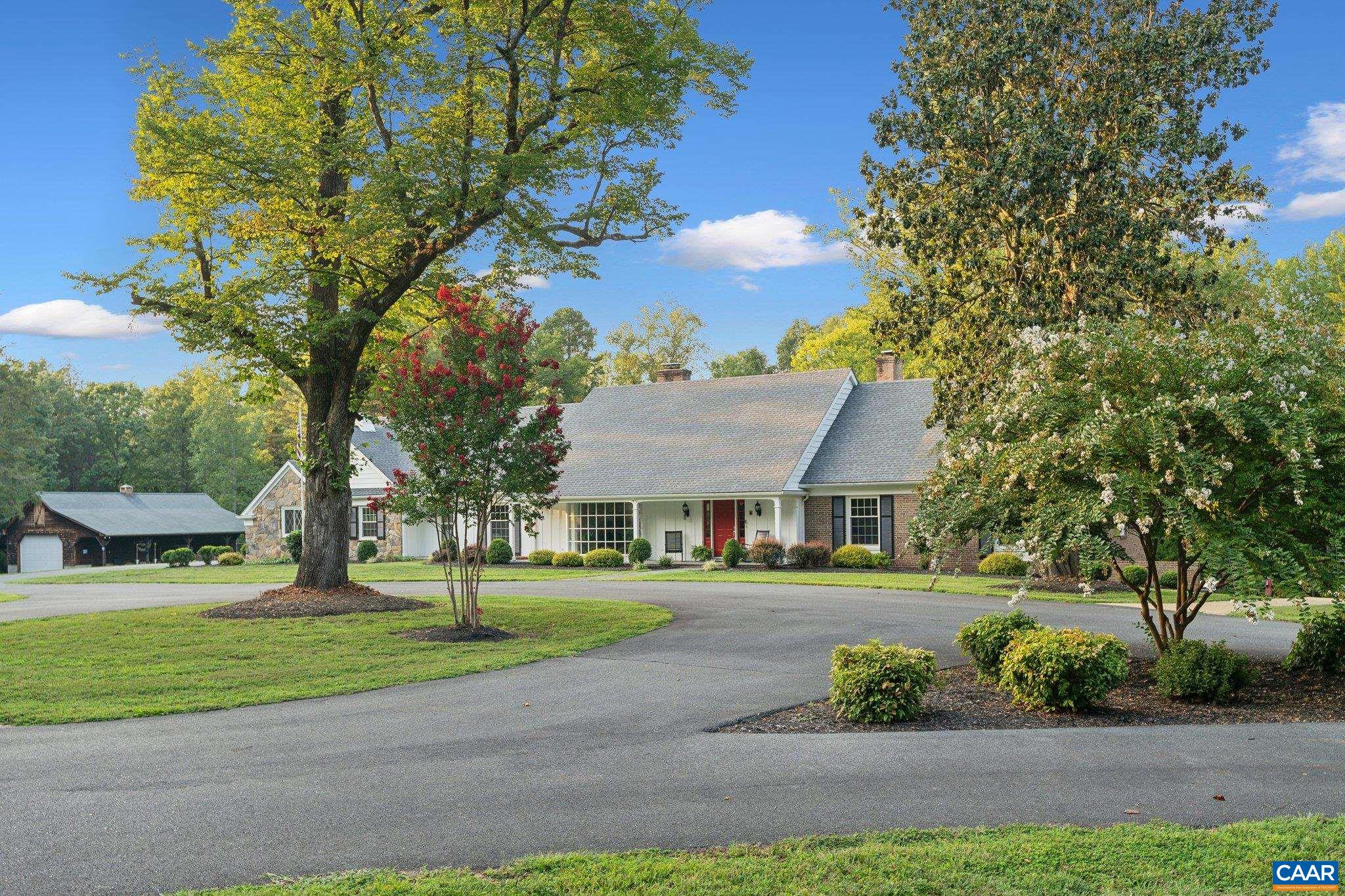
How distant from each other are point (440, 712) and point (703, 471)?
2469cm

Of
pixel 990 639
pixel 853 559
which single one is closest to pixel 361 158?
pixel 990 639

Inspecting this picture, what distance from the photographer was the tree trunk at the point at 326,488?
20.8 m

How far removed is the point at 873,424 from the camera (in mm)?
35000

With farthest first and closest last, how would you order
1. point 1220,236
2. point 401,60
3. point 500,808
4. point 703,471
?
point 703,471 → point 1220,236 → point 401,60 → point 500,808

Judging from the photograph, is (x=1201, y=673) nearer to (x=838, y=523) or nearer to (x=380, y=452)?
(x=838, y=523)

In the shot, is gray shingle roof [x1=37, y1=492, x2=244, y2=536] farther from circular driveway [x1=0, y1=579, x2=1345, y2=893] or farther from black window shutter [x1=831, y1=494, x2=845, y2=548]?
circular driveway [x1=0, y1=579, x2=1345, y2=893]

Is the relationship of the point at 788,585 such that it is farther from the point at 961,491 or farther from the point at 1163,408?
the point at 1163,408

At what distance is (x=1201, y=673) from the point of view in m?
10.1

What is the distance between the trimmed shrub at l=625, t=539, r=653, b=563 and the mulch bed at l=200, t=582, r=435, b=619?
42.9ft

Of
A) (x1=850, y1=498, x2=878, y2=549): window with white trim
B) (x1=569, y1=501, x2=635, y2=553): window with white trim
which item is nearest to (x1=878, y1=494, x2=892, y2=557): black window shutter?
(x1=850, y1=498, x2=878, y2=549): window with white trim

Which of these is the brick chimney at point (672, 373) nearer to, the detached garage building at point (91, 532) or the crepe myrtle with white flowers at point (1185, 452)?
the detached garage building at point (91, 532)

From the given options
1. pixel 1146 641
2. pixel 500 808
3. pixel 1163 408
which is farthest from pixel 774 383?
pixel 500 808

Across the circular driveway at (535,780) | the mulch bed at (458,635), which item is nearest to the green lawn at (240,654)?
the mulch bed at (458,635)

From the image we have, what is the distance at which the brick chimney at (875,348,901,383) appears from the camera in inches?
1524
